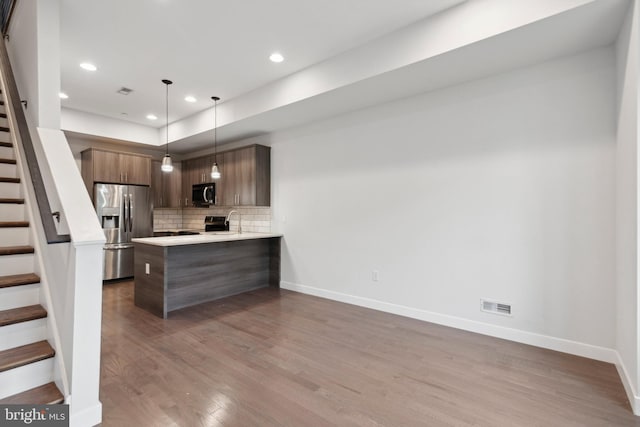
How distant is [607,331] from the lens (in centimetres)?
260

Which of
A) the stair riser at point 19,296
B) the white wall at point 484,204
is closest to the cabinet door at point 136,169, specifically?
the white wall at point 484,204

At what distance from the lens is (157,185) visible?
21.1 ft

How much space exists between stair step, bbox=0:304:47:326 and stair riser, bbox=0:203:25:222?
0.94 m

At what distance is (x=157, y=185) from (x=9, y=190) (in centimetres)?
380

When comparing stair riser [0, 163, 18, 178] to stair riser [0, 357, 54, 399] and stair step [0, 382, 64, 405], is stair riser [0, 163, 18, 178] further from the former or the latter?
stair step [0, 382, 64, 405]

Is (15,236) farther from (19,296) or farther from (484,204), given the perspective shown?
(484,204)

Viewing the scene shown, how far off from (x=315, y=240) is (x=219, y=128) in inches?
94.4

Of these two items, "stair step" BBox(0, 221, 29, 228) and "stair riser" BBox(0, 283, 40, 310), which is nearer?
"stair riser" BBox(0, 283, 40, 310)

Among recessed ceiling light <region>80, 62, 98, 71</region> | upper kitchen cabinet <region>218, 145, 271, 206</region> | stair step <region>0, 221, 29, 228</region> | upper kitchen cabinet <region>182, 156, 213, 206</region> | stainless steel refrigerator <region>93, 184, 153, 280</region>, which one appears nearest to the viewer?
stair step <region>0, 221, 29, 228</region>

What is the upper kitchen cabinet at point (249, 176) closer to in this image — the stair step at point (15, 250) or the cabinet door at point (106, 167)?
the cabinet door at point (106, 167)

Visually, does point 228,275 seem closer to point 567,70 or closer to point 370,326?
point 370,326

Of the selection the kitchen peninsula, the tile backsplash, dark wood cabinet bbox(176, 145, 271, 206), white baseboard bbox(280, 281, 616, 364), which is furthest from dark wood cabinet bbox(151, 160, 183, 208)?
white baseboard bbox(280, 281, 616, 364)

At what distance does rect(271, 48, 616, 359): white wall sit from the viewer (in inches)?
105

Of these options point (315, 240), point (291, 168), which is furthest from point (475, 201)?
point (291, 168)
